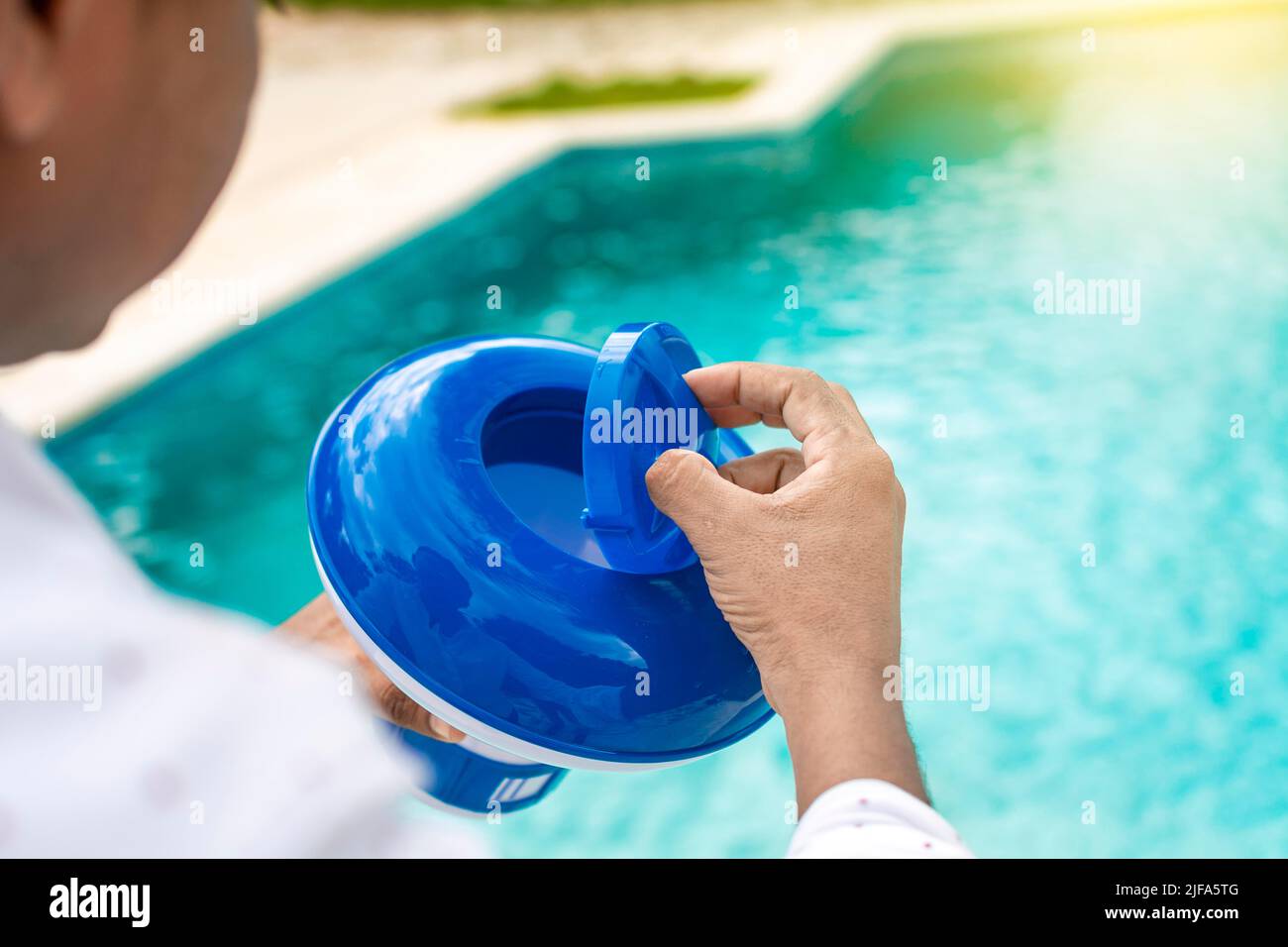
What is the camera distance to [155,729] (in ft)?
1.12

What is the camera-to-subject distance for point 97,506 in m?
4.51

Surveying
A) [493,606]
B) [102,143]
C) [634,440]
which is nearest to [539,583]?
→ [493,606]

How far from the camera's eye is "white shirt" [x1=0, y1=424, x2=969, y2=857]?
13.3 inches

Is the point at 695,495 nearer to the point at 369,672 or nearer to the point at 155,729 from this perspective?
the point at 369,672

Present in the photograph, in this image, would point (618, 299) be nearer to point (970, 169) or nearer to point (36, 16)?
point (970, 169)

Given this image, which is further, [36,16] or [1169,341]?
[1169,341]

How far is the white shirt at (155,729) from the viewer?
34 cm

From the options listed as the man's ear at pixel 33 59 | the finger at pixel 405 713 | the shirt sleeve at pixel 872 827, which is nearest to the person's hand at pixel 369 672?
the finger at pixel 405 713

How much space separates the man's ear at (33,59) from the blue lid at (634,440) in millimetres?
938

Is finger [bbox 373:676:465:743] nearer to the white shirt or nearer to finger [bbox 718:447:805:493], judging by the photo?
finger [bbox 718:447:805:493]

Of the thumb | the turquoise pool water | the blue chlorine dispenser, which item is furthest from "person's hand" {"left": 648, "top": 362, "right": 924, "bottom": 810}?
the turquoise pool water

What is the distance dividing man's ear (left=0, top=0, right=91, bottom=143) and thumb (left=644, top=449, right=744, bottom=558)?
2.73 ft
